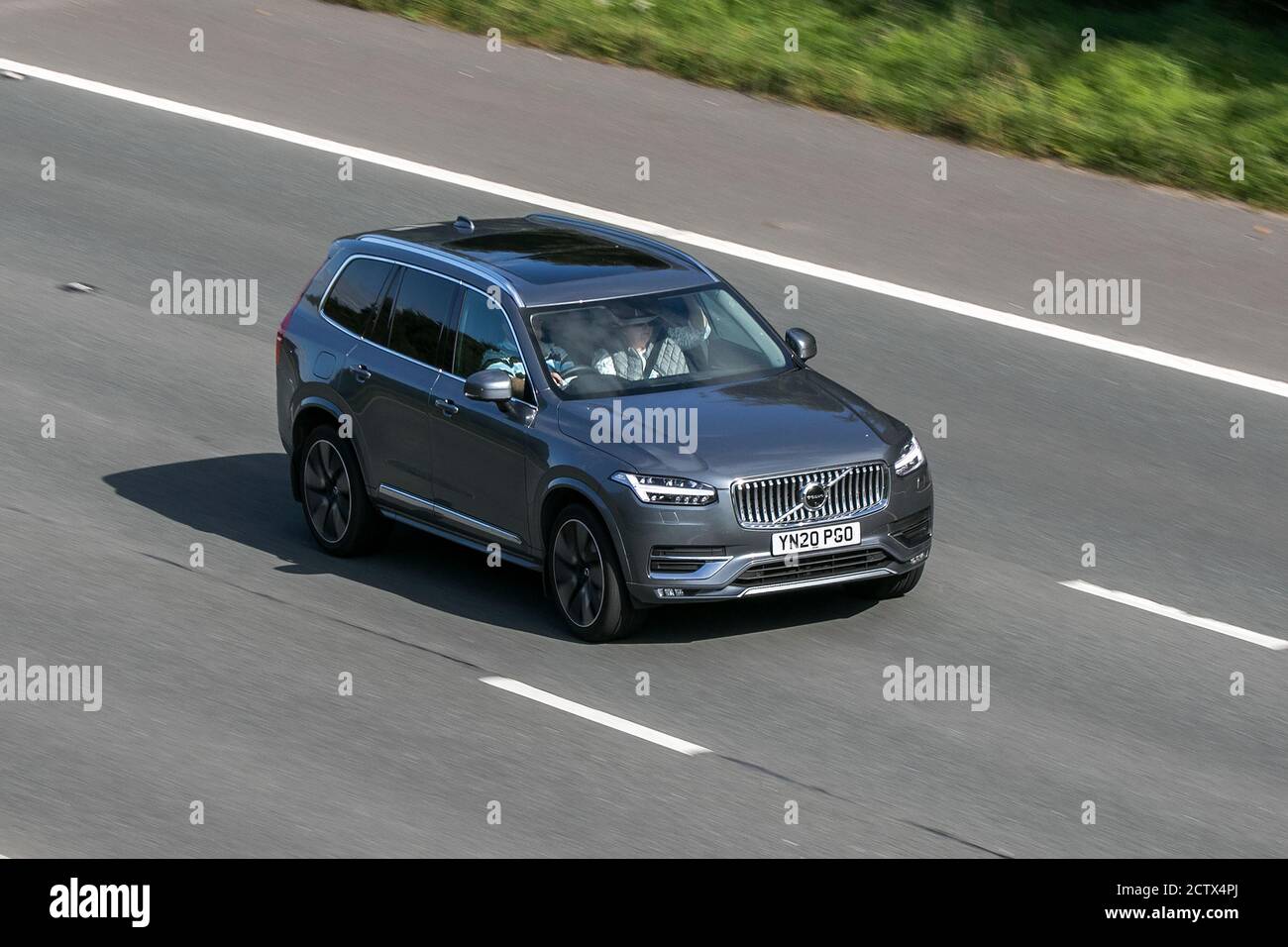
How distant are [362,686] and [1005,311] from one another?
7503 millimetres

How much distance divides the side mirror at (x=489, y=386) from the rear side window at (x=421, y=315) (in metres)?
0.76

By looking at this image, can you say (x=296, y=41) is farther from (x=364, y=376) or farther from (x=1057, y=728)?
(x=1057, y=728)

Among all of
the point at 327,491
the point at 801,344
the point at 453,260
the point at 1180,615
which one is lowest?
the point at 1180,615

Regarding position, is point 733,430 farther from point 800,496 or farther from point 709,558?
point 709,558

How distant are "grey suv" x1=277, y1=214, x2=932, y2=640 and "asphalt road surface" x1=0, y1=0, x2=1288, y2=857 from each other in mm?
411

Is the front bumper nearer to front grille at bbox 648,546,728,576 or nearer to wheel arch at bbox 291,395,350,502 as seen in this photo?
front grille at bbox 648,546,728,576

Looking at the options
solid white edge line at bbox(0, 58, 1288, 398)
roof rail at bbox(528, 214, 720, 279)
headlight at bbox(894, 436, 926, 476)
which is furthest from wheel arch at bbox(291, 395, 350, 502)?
solid white edge line at bbox(0, 58, 1288, 398)

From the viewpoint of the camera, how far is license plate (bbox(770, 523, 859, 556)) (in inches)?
444

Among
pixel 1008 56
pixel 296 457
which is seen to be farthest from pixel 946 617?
pixel 1008 56

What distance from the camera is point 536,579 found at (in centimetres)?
1276

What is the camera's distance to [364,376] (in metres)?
13.0

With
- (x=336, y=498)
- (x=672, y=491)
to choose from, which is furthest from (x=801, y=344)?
(x=336, y=498)

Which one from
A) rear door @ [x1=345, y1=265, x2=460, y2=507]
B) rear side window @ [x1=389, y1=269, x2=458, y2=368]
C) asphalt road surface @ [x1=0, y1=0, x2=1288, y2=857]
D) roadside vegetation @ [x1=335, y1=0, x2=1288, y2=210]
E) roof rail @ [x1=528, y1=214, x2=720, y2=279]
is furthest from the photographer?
roadside vegetation @ [x1=335, y1=0, x2=1288, y2=210]

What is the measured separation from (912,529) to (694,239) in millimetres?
6792
